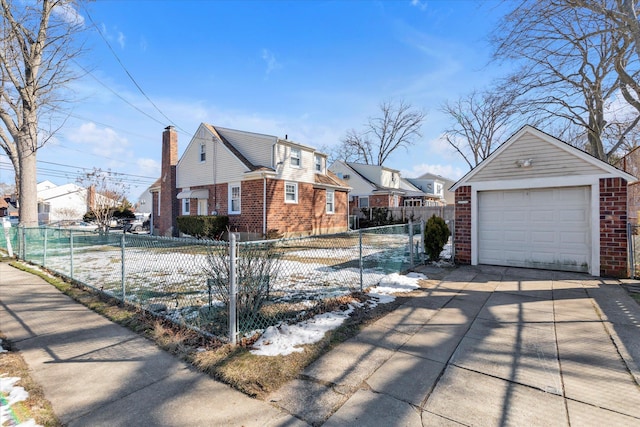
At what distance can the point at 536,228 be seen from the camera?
7836 mm

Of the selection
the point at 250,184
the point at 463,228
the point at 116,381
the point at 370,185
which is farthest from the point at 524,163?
the point at 370,185

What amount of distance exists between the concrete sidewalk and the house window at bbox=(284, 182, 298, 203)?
37.9ft

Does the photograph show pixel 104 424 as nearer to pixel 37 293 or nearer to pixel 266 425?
pixel 266 425

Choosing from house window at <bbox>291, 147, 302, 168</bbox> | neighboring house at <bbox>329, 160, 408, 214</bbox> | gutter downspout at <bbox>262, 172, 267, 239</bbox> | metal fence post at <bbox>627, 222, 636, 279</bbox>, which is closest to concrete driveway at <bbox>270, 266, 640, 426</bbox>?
metal fence post at <bbox>627, 222, 636, 279</bbox>

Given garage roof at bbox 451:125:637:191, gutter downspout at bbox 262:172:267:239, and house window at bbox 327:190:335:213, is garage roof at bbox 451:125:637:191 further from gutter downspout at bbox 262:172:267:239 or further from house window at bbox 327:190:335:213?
house window at bbox 327:190:335:213

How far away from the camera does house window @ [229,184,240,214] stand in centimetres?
1579

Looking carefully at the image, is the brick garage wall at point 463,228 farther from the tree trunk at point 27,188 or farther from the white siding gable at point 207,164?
the tree trunk at point 27,188

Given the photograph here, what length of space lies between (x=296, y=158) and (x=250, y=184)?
2.96 meters

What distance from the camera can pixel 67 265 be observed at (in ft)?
24.1

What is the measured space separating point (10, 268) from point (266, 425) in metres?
10.4

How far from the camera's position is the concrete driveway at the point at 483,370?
233cm

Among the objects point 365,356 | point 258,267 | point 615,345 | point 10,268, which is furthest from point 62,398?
point 10,268

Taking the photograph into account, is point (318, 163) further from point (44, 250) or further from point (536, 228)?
point (44, 250)

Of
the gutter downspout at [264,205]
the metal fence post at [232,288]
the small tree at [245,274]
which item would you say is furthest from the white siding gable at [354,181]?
→ the metal fence post at [232,288]
